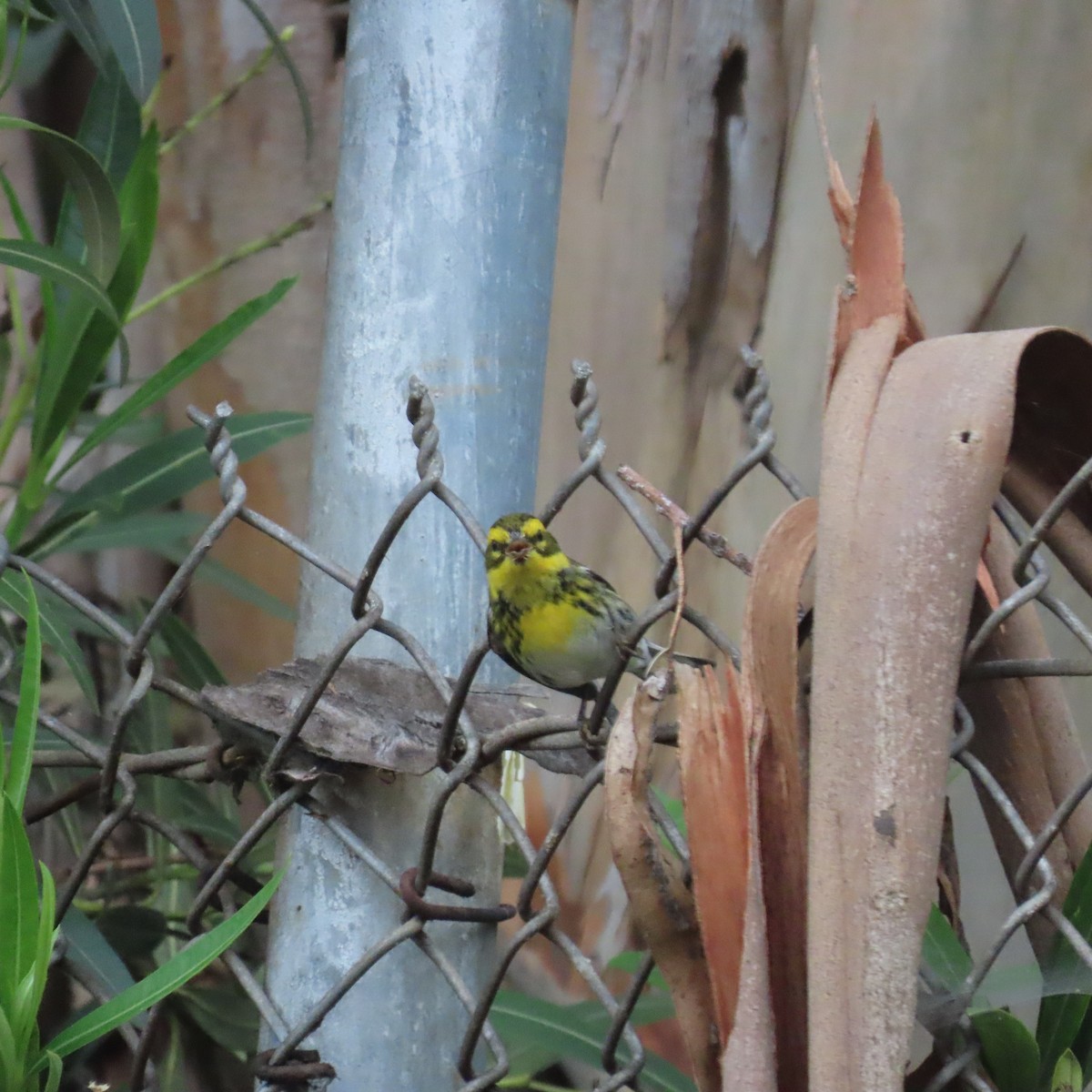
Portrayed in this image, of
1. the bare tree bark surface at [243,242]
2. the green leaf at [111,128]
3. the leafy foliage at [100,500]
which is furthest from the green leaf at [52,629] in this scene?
the bare tree bark surface at [243,242]

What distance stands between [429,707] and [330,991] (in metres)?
0.16

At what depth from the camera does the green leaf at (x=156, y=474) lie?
1212mm

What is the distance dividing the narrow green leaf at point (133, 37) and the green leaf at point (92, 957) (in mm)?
665

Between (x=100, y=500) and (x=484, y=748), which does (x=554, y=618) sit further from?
(x=100, y=500)

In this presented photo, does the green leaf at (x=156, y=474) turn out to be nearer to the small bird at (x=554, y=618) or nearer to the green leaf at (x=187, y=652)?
the green leaf at (x=187, y=652)

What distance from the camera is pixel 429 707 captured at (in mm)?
646

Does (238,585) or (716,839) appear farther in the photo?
(238,585)

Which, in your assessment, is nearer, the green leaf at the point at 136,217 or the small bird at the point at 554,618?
the small bird at the point at 554,618

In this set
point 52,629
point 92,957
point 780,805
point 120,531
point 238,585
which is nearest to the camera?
point 780,805

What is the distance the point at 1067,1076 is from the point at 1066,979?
0.07 meters

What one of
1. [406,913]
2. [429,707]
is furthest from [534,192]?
[406,913]

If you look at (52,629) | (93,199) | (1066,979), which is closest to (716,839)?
(1066,979)

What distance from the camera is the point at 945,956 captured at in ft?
1.97

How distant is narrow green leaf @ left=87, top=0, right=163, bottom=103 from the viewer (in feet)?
3.08
